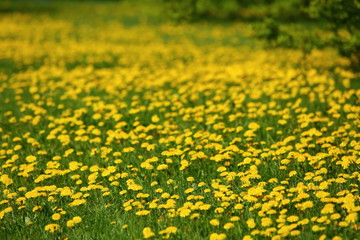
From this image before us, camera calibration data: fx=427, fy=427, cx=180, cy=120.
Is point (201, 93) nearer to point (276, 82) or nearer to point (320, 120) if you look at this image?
point (276, 82)

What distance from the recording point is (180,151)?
414cm

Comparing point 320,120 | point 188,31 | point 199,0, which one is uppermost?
point 199,0

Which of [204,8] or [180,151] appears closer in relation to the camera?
[180,151]

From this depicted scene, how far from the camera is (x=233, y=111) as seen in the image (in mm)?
5707

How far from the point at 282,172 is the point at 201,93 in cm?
294

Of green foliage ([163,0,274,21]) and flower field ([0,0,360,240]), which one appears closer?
flower field ([0,0,360,240])

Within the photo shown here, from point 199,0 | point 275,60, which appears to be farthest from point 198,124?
point 199,0

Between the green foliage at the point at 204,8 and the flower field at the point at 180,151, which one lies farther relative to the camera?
the green foliage at the point at 204,8

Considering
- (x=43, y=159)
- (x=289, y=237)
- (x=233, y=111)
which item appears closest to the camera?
(x=289, y=237)

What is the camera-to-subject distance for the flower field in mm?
3223

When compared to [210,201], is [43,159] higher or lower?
lower

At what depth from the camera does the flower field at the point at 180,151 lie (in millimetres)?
3223

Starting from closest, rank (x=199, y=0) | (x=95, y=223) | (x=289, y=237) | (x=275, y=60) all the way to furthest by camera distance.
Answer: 1. (x=289, y=237)
2. (x=95, y=223)
3. (x=275, y=60)
4. (x=199, y=0)

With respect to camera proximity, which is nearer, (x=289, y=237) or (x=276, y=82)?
(x=289, y=237)
